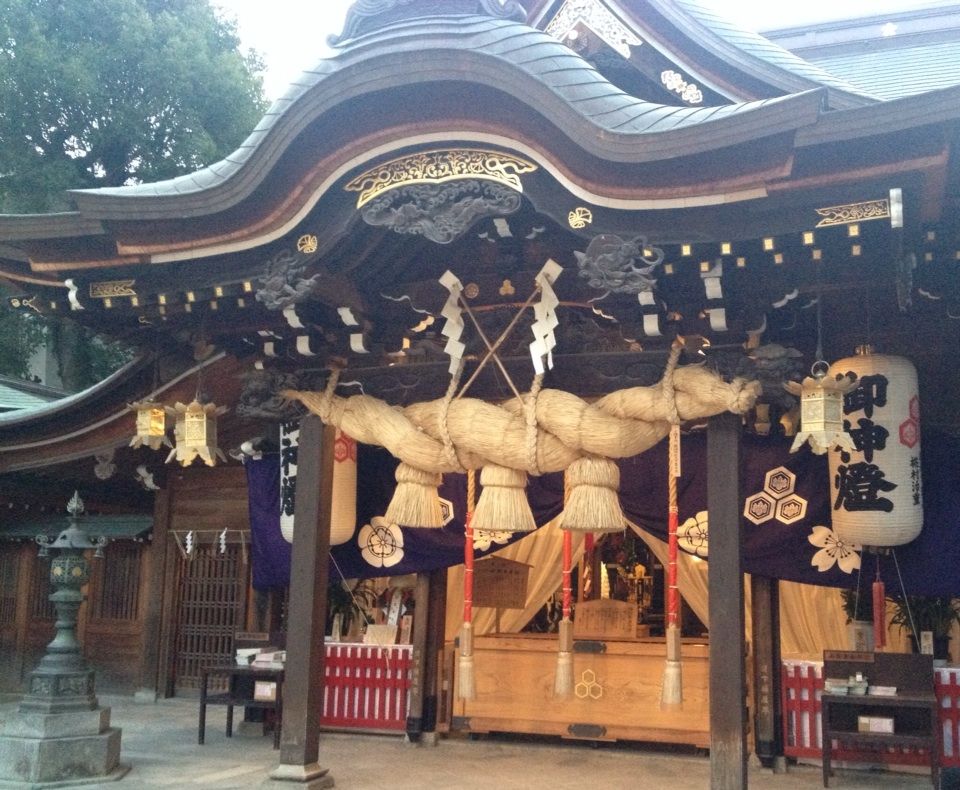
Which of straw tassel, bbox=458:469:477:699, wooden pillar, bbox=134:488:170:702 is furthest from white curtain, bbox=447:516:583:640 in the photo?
wooden pillar, bbox=134:488:170:702

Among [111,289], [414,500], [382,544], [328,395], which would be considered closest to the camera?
[414,500]

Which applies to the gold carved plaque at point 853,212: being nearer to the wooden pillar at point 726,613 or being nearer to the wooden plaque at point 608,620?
the wooden pillar at point 726,613

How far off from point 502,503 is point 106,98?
14.5 m

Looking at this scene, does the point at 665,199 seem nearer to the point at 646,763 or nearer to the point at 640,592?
the point at 646,763

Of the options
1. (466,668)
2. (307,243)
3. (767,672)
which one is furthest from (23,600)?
(767,672)

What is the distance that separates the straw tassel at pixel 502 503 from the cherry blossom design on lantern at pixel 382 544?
2061 millimetres

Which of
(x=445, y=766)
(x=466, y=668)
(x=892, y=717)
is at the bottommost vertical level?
(x=445, y=766)

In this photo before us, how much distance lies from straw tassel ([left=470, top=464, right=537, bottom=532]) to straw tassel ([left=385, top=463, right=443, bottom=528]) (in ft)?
1.32

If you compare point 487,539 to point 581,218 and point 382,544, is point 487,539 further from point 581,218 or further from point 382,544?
point 581,218

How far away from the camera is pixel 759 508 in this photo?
24.3 feet

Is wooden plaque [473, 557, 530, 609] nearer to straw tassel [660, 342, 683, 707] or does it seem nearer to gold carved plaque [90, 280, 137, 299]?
straw tassel [660, 342, 683, 707]

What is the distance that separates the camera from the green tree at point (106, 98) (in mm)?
16797

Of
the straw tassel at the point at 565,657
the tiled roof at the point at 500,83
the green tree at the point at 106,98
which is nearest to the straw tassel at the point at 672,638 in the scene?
the straw tassel at the point at 565,657

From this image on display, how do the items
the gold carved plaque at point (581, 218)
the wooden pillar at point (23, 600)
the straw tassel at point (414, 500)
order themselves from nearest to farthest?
the gold carved plaque at point (581, 218), the straw tassel at point (414, 500), the wooden pillar at point (23, 600)
